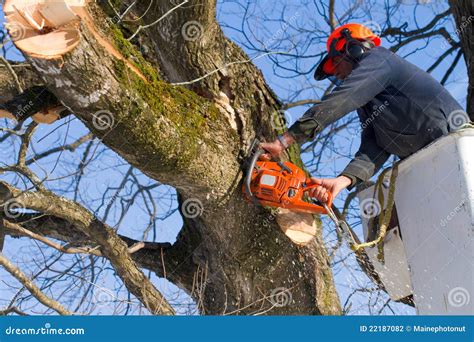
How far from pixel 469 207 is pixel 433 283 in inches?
17.4

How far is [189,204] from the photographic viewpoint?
381cm

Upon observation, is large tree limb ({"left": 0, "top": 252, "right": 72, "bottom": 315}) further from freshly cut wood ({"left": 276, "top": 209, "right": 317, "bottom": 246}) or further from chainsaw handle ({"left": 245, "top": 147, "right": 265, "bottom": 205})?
freshly cut wood ({"left": 276, "top": 209, "right": 317, "bottom": 246})

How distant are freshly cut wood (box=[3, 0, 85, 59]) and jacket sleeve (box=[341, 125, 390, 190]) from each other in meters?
1.83

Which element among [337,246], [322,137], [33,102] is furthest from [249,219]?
[322,137]

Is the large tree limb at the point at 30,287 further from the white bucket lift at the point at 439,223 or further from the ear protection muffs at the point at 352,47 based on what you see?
the ear protection muffs at the point at 352,47

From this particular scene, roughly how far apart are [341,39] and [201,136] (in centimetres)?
121

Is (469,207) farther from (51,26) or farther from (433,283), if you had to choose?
(51,26)

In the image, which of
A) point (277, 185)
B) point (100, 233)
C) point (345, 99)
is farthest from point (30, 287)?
point (345, 99)

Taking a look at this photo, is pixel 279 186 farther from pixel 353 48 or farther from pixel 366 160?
pixel 353 48

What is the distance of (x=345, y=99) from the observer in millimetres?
3635

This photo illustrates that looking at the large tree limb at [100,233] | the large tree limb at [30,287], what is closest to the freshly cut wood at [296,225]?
the large tree limb at [100,233]

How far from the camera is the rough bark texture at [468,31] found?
5.19 meters

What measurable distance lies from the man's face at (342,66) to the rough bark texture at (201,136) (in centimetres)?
49

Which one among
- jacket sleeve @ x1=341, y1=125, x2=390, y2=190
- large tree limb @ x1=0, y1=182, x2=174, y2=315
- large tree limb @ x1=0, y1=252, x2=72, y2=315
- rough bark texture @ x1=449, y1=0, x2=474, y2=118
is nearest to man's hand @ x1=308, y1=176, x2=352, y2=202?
jacket sleeve @ x1=341, y1=125, x2=390, y2=190
